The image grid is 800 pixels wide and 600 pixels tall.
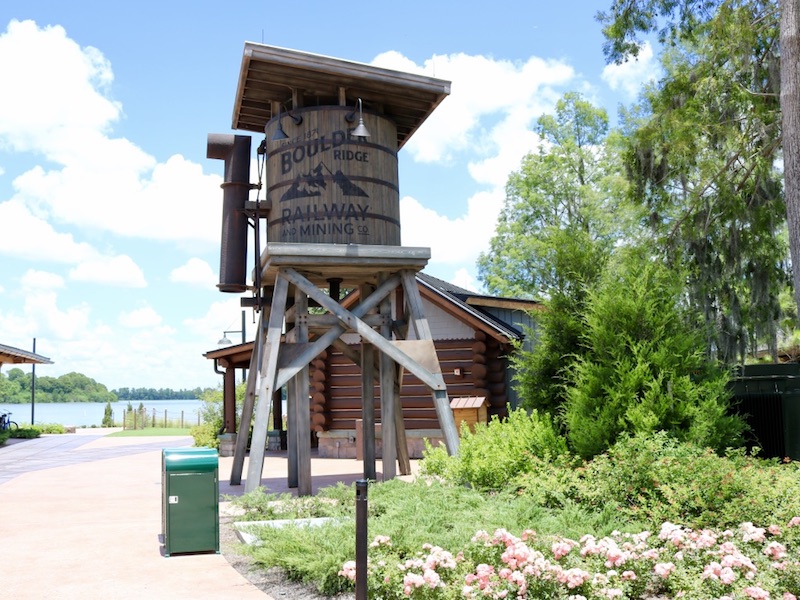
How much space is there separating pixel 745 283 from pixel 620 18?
5.13 metres

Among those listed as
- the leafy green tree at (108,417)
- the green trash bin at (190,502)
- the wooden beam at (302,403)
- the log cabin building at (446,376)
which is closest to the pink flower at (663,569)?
the green trash bin at (190,502)

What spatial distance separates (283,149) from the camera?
457 inches

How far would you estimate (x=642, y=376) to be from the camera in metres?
8.86

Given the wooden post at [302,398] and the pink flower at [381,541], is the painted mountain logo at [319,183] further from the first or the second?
the pink flower at [381,541]

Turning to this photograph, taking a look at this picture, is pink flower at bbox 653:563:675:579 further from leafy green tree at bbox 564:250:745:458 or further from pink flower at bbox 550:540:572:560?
leafy green tree at bbox 564:250:745:458

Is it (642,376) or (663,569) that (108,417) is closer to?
(642,376)

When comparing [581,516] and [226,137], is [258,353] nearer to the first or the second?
[226,137]

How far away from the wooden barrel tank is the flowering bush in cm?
582

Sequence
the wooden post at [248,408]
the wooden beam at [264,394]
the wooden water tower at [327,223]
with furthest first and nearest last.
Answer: the wooden post at [248,408]
the wooden water tower at [327,223]
the wooden beam at [264,394]

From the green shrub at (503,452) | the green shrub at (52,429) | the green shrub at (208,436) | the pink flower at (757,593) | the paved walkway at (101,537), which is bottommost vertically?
the green shrub at (52,429)

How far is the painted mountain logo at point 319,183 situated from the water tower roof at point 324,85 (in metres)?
1.06

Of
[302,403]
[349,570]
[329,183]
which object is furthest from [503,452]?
[329,183]

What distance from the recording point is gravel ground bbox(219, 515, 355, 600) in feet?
19.9

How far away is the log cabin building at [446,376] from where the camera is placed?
17.3m
